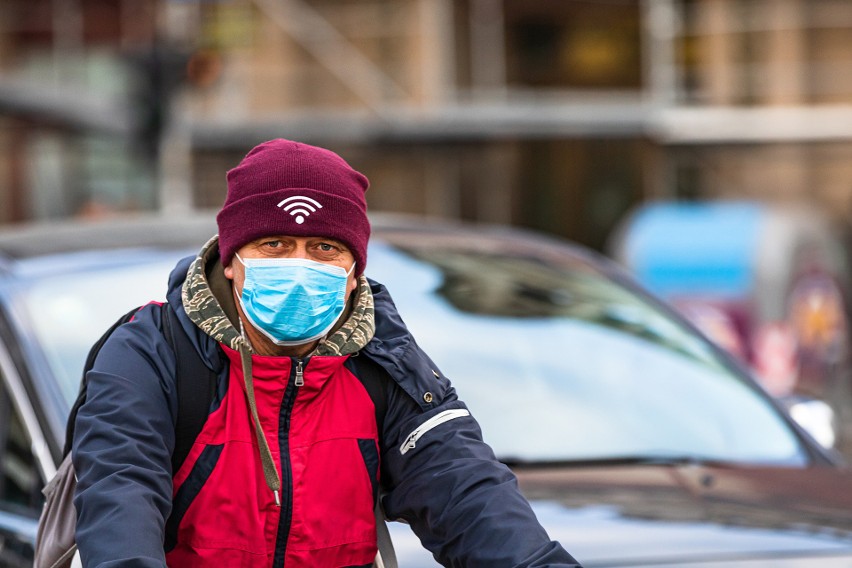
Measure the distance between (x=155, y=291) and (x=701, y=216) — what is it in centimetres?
887

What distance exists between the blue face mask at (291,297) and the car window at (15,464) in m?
1.08

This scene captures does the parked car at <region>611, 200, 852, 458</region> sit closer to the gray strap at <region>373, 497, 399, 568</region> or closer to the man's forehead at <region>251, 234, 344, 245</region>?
the gray strap at <region>373, 497, 399, 568</region>

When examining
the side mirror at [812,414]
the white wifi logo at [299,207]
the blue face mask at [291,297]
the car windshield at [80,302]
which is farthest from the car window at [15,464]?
the side mirror at [812,414]

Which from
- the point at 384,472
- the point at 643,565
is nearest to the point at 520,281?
the point at 643,565

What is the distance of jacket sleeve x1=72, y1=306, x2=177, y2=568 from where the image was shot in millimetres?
1905

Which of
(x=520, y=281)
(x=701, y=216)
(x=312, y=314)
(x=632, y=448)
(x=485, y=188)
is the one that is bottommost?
(x=485, y=188)

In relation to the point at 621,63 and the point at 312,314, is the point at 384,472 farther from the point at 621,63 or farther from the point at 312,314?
the point at 621,63

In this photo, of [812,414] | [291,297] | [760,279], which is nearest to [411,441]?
[291,297]

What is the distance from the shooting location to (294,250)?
7.06 ft

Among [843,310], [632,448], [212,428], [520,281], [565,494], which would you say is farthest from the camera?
[843,310]

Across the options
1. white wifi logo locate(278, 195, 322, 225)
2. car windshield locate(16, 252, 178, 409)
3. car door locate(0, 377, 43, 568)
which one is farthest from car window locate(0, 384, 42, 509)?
white wifi logo locate(278, 195, 322, 225)

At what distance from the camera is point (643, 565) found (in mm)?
2516

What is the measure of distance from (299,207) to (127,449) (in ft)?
1.38

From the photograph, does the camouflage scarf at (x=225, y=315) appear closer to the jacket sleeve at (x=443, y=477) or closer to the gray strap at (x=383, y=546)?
the jacket sleeve at (x=443, y=477)
